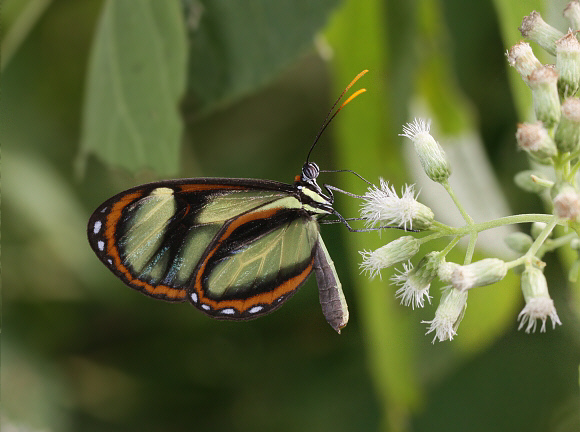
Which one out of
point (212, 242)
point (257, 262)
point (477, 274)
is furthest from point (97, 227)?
point (477, 274)

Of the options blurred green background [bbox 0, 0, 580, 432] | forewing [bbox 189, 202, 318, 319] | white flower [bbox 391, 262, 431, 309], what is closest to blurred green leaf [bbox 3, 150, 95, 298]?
blurred green background [bbox 0, 0, 580, 432]

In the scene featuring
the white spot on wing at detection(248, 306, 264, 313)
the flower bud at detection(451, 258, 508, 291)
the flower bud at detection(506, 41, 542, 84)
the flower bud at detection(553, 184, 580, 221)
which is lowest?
the white spot on wing at detection(248, 306, 264, 313)

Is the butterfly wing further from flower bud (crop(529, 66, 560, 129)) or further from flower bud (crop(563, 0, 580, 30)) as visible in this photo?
flower bud (crop(563, 0, 580, 30))

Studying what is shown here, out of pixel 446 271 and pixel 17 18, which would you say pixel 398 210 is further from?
pixel 17 18

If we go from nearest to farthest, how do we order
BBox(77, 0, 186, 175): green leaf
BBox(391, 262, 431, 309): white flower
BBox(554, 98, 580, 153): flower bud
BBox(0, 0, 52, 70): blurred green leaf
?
BBox(554, 98, 580, 153): flower bud < BBox(391, 262, 431, 309): white flower < BBox(77, 0, 186, 175): green leaf < BBox(0, 0, 52, 70): blurred green leaf

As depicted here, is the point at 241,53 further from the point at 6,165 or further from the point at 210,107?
the point at 6,165

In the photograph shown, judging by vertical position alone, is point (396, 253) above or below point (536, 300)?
above

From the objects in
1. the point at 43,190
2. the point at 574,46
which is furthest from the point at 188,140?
the point at 574,46
